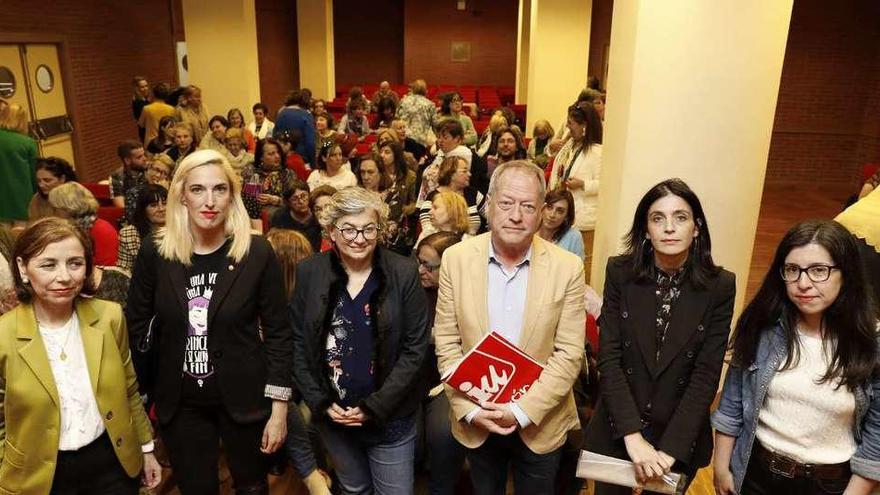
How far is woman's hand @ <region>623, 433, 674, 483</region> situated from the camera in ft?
6.86

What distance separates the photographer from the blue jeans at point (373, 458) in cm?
233

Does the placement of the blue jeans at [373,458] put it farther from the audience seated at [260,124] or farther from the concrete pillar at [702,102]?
the audience seated at [260,124]

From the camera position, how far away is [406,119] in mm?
8008

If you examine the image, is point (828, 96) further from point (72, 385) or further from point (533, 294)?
point (72, 385)

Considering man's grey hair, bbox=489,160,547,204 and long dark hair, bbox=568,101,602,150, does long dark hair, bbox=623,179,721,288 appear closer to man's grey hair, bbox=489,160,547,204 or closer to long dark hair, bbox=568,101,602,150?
man's grey hair, bbox=489,160,547,204

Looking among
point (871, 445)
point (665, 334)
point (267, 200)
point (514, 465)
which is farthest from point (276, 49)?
point (871, 445)

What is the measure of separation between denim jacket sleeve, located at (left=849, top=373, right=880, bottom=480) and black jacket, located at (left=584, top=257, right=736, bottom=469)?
436 mm

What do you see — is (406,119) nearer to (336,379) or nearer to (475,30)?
(336,379)

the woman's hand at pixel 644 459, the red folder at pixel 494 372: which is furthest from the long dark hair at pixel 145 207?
the woman's hand at pixel 644 459

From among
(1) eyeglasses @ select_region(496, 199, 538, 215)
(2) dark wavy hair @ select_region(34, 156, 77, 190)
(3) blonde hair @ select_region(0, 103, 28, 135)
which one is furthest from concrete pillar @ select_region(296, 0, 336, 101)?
(1) eyeglasses @ select_region(496, 199, 538, 215)

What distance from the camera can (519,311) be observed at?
2.17 meters

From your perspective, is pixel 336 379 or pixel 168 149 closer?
pixel 336 379

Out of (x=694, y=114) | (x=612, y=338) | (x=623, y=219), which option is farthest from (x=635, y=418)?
(x=694, y=114)

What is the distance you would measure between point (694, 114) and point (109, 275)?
3.18 meters
